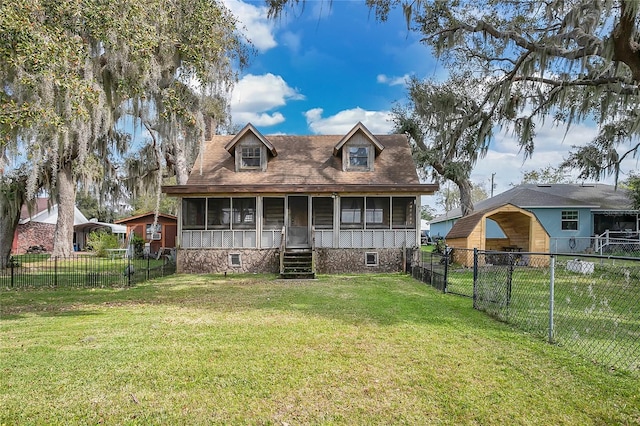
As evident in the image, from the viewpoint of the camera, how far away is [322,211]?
51.7 ft

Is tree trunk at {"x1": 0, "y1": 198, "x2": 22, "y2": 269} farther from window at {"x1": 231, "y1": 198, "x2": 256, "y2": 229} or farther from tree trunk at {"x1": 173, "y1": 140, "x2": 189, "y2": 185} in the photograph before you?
window at {"x1": 231, "y1": 198, "x2": 256, "y2": 229}

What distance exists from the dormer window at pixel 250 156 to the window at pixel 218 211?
1799 millimetres

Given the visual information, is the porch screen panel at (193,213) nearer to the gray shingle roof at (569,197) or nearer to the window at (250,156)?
the window at (250,156)

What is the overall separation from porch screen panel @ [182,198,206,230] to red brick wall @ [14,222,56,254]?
65.4ft

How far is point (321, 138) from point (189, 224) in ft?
24.6

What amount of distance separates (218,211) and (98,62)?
8207 mm

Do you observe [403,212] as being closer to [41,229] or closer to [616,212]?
[616,212]

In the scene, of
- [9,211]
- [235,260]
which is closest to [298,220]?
[235,260]

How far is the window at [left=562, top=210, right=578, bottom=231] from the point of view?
2311 cm

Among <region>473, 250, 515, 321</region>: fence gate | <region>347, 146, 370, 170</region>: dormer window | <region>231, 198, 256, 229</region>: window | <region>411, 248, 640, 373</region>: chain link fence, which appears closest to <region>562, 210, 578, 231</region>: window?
Answer: <region>411, 248, 640, 373</region>: chain link fence

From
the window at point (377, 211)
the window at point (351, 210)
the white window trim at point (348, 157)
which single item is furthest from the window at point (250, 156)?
the window at point (377, 211)

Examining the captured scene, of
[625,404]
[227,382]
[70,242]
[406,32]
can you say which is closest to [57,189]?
[70,242]

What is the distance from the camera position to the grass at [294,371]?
3270 mm

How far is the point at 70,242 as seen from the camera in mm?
20297
